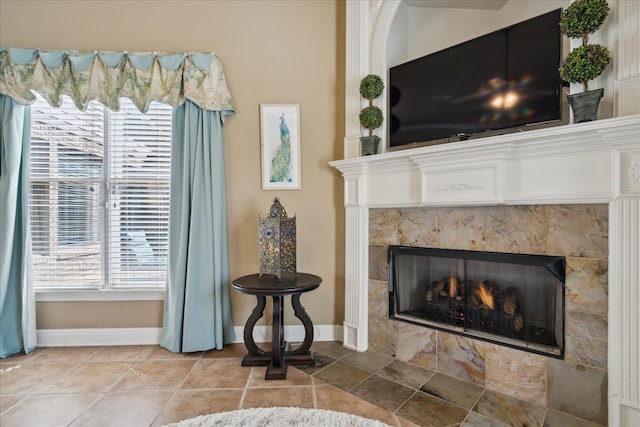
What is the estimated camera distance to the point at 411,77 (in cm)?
224

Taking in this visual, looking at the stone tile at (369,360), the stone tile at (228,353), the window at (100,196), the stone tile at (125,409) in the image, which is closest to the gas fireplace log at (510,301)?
the stone tile at (369,360)

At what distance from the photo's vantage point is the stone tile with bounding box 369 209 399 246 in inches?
92.0

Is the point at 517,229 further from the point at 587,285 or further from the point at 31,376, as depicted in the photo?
the point at 31,376

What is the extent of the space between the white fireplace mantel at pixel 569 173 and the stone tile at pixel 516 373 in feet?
0.96

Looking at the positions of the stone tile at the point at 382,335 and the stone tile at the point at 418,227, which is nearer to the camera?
the stone tile at the point at 418,227

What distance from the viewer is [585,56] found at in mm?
1501

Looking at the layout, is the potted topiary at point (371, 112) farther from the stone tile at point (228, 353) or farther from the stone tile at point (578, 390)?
the stone tile at point (228, 353)

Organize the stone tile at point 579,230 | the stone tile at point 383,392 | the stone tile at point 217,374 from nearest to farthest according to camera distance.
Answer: the stone tile at point 579,230, the stone tile at point 383,392, the stone tile at point 217,374

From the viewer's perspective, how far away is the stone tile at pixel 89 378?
1.96 metres

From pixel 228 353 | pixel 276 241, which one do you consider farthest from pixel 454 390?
pixel 228 353

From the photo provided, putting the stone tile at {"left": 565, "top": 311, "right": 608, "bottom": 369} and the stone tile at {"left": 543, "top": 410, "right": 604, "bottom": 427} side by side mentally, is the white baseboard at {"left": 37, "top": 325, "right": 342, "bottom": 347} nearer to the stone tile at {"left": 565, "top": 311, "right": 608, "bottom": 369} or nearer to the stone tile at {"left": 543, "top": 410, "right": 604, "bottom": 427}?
the stone tile at {"left": 543, "top": 410, "right": 604, "bottom": 427}

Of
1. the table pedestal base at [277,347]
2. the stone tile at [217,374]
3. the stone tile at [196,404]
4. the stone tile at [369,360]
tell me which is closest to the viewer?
the stone tile at [196,404]

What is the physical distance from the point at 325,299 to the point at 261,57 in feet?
6.97

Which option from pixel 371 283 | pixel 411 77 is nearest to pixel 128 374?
pixel 371 283
